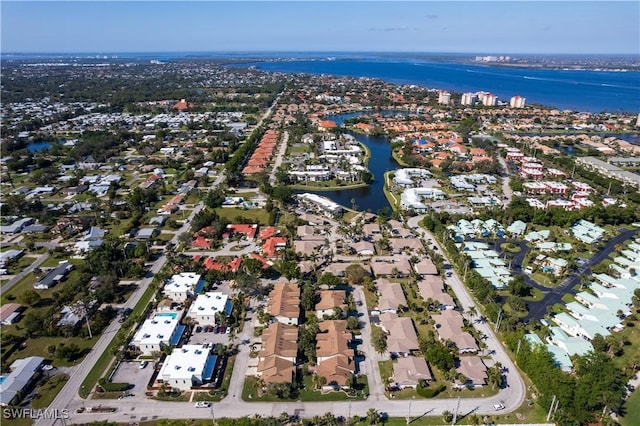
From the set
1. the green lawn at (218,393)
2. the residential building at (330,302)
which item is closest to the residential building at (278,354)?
the green lawn at (218,393)

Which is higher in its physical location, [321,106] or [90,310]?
[321,106]

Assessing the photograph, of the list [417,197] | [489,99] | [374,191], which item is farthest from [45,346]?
[489,99]

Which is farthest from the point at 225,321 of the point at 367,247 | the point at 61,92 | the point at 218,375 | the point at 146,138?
the point at 61,92

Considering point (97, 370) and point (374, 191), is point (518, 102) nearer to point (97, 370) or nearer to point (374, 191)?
point (374, 191)

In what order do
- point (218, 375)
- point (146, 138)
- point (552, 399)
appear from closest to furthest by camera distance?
point (552, 399) → point (218, 375) → point (146, 138)

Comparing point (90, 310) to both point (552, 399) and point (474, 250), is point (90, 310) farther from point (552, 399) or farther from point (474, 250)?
point (474, 250)

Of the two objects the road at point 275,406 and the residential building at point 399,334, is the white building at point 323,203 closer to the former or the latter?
the residential building at point 399,334
